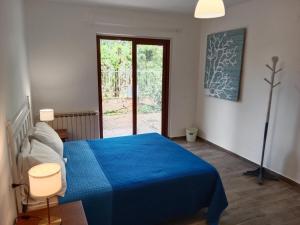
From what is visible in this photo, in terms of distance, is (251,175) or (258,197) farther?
(251,175)

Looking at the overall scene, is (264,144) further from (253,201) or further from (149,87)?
(149,87)

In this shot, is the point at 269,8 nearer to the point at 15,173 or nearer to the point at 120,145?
the point at 120,145

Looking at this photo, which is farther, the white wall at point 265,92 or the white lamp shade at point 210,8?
the white wall at point 265,92

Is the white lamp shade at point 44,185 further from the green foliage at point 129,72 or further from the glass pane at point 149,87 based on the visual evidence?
the glass pane at point 149,87

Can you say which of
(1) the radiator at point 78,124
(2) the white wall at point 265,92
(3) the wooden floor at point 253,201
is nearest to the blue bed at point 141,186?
(3) the wooden floor at point 253,201

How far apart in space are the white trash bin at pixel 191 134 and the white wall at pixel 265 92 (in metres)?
0.60

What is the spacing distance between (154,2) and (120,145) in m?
2.33

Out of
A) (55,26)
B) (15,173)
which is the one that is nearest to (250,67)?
(55,26)

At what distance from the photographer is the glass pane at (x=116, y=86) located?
4336 mm

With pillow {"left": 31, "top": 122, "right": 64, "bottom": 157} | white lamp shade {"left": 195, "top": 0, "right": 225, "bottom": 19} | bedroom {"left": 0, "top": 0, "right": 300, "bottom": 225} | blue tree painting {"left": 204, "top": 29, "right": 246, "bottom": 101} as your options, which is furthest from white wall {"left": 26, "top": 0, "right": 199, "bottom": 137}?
white lamp shade {"left": 195, "top": 0, "right": 225, "bottom": 19}

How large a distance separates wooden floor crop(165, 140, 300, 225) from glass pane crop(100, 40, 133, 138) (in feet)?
6.76

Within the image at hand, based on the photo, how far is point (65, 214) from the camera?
5.16 feet

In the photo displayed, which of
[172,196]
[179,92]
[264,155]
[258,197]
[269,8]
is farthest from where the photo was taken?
[179,92]

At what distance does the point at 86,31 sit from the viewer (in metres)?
3.97
